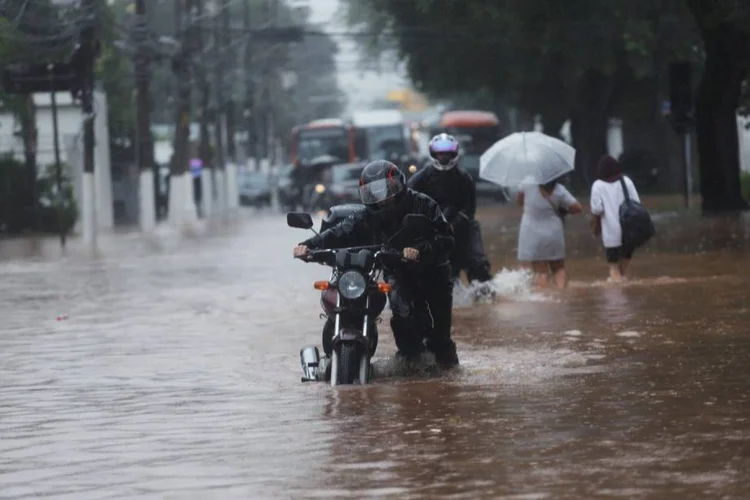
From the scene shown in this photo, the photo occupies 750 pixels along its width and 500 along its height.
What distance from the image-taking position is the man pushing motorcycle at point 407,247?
39.5 ft

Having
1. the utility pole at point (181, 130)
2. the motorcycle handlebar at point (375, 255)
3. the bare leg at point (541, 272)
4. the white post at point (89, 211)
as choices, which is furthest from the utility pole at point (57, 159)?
the motorcycle handlebar at point (375, 255)

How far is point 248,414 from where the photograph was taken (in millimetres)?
11062

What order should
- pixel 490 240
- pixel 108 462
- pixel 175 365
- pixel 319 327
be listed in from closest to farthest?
1. pixel 108 462
2. pixel 175 365
3. pixel 319 327
4. pixel 490 240

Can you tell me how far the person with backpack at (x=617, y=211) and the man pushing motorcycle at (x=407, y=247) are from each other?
798 cm

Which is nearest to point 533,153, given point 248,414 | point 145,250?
point 248,414

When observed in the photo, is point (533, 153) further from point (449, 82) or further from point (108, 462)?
point (449, 82)

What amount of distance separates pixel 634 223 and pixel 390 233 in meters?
8.61

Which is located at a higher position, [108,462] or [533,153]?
[533,153]

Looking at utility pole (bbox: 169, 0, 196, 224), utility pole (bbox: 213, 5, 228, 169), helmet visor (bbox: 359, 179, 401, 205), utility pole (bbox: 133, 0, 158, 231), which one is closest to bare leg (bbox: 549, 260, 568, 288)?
helmet visor (bbox: 359, 179, 401, 205)

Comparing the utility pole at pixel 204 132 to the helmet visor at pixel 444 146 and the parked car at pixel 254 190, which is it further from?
the helmet visor at pixel 444 146

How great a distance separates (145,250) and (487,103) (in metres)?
58.8

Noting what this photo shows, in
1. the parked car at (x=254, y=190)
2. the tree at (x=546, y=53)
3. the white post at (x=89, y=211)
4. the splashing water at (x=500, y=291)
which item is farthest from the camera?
the parked car at (x=254, y=190)

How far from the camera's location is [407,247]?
476 inches

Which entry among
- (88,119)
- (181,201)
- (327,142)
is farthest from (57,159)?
(327,142)
